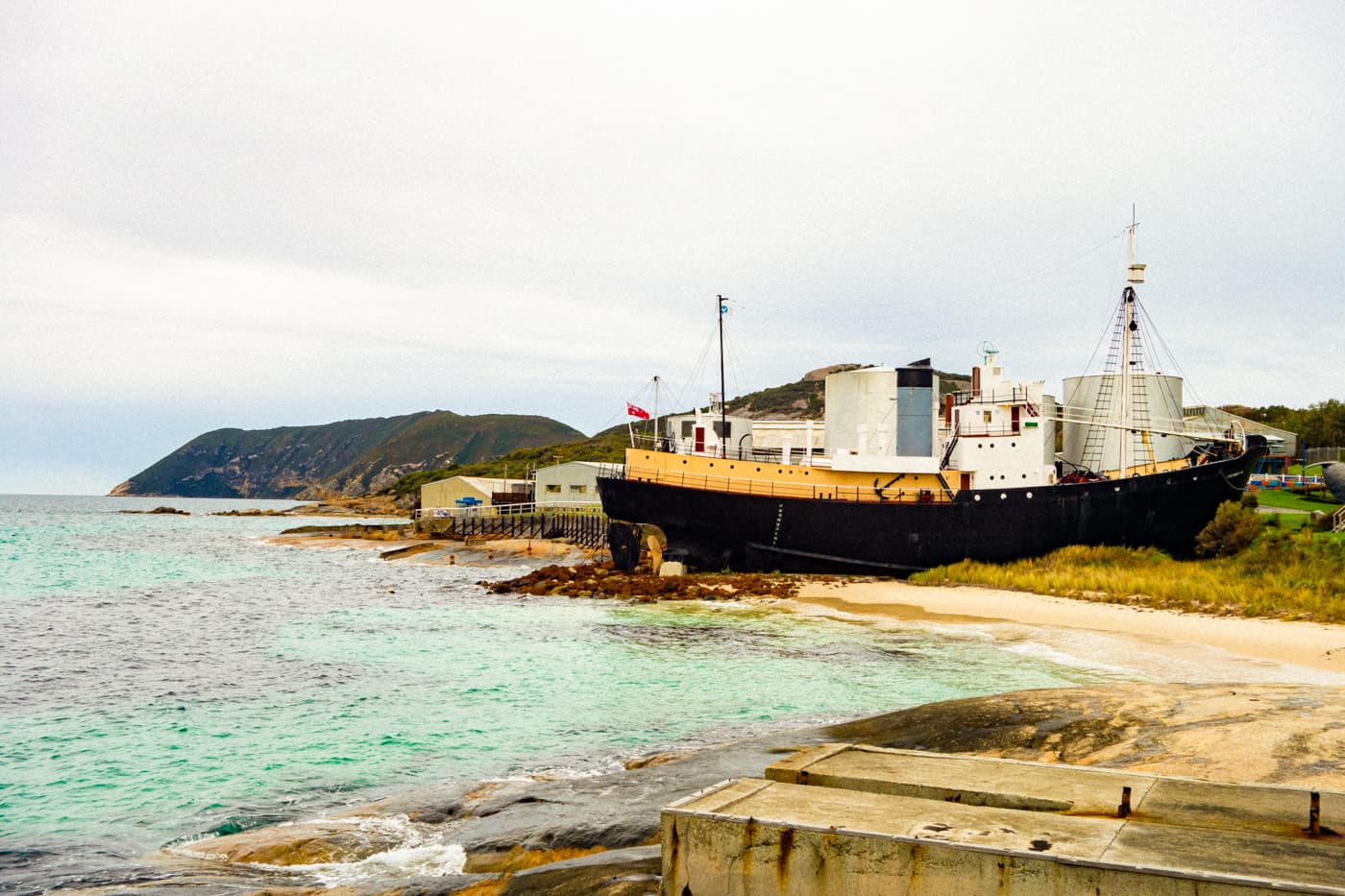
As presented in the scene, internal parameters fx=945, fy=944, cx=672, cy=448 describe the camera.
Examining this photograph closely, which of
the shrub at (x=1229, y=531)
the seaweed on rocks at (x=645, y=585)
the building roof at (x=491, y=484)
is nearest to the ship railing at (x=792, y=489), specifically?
the seaweed on rocks at (x=645, y=585)

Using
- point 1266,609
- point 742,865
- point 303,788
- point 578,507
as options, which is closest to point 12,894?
point 303,788

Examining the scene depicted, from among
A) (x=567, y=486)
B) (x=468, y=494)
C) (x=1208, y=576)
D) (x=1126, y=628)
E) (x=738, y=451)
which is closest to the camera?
(x=1126, y=628)

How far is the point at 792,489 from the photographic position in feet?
106

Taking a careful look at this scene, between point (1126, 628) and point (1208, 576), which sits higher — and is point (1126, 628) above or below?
below

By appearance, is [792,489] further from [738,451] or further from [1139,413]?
[1139,413]

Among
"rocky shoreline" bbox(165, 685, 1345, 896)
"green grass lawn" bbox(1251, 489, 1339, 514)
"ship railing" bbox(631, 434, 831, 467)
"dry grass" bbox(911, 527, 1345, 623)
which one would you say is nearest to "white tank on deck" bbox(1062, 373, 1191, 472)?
"green grass lawn" bbox(1251, 489, 1339, 514)

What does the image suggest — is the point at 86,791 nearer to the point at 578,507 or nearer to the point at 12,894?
the point at 12,894

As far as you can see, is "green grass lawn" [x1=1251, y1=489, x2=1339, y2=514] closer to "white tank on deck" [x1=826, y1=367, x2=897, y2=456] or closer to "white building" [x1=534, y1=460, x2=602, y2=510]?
"white tank on deck" [x1=826, y1=367, x2=897, y2=456]

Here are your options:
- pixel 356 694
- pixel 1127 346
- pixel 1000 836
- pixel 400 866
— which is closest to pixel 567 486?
pixel 1127 346

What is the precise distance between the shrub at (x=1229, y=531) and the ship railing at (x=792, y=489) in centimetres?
743

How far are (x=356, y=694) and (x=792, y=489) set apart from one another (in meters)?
19.9

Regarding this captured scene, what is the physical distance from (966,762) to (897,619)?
1732 centimetres

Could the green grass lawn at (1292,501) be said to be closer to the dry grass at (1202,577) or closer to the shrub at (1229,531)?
the shrub at (1229,531)

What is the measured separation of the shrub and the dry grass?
0.56 metres
